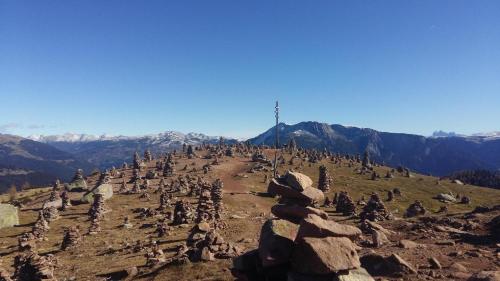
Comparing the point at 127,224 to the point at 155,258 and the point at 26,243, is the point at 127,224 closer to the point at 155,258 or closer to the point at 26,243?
the point at 26,243

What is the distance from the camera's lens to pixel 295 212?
107 feet

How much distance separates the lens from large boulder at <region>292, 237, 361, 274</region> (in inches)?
993

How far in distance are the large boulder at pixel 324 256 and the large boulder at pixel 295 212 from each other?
15.9 feet

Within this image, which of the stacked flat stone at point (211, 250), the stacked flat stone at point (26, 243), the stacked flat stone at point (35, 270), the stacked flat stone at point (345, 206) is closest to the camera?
the stacked flat stone at point (35, 270)

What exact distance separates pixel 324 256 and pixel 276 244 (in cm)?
423

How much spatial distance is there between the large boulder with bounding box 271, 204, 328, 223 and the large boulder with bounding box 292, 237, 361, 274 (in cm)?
484

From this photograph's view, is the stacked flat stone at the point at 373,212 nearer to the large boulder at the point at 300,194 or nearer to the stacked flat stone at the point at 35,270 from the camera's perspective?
the large boulder at the point at 300,194

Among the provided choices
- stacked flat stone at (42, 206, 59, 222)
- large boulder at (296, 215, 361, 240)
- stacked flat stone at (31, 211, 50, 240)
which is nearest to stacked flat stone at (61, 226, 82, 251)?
stacked flat stone at (31, 211, 50, 240)

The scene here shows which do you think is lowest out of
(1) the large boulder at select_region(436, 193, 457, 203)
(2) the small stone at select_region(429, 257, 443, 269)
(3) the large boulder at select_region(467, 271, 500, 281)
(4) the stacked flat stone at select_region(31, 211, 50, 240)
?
(1) the large boulder at select_region(436, 193, 457, 203)

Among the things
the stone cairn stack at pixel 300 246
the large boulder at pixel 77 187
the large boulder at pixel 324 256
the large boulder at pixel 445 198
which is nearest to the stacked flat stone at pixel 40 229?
the stone cairn stack at pixel 300 246

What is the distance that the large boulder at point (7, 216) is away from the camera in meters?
81.1

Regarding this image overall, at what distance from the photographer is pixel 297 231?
29688 millimetres

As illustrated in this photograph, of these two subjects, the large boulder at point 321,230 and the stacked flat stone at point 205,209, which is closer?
the large boulder at point 321,230

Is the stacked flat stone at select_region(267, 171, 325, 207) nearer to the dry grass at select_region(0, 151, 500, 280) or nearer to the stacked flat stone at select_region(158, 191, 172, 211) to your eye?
the dry grass at select_region(0, 151, 500, 280)
